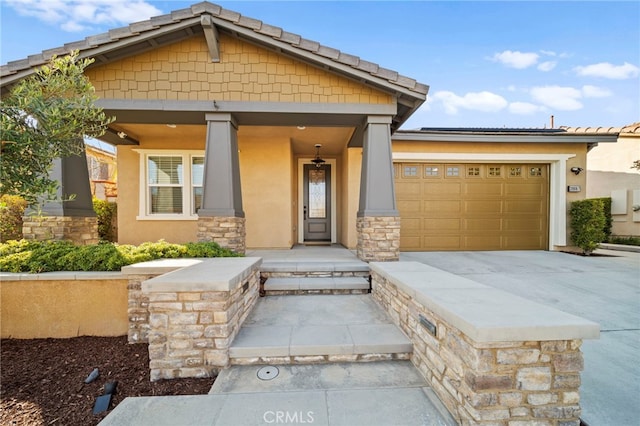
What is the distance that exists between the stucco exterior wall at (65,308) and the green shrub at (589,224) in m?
9.99

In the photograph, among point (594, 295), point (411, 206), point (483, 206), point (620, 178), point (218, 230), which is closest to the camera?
point (594, 295)

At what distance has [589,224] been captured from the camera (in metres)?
6.56

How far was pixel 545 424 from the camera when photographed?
63.7 inches

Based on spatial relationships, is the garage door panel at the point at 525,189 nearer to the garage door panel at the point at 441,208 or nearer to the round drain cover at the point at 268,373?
the garage door panel at the point at 441,208

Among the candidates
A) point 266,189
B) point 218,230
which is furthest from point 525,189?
point 218,230

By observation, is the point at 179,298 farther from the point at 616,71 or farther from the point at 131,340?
the point at 616,71

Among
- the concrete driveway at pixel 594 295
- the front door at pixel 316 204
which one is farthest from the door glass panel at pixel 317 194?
the concrete driveway at pixel 594 295

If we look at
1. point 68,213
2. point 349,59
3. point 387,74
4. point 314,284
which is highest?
point 349,59

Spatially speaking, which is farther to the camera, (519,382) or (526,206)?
(526,206)

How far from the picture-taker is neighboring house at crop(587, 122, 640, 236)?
8.54 meters

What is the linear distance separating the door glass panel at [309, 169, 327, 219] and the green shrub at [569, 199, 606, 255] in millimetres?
6865

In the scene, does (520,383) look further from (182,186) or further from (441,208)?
(182,186)

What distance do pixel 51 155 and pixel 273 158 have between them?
4498mm

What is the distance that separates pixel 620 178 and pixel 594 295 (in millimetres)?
9186
